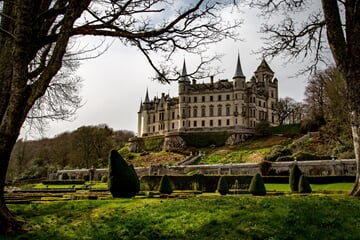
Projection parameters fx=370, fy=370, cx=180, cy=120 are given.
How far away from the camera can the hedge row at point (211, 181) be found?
90.7ft

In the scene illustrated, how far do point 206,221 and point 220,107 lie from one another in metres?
67.4

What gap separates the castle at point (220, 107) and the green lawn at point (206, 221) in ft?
197

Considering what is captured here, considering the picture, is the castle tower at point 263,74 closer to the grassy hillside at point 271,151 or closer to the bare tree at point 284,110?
the bare tree at point 284,110

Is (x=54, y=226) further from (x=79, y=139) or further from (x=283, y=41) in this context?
(x=79, y=139)

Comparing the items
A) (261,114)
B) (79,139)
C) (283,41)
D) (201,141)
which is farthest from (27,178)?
(283,41)

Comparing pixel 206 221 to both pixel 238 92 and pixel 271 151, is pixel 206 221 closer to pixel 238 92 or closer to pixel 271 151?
pixel 271 151

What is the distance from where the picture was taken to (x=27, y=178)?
55625mm

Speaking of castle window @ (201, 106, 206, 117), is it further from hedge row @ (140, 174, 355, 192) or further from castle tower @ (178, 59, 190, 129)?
hedge row @ (140, 174, 355, 192)

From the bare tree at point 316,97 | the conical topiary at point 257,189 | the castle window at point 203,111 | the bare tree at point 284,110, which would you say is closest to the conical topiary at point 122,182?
the conical topiary at point 257,189

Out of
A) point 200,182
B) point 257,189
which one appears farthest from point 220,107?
point 257,189

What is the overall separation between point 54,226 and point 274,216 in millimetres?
4523

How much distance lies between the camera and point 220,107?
74188 mm

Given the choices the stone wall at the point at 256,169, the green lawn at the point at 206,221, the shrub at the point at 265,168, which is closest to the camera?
the green lawn at the point at 206,221

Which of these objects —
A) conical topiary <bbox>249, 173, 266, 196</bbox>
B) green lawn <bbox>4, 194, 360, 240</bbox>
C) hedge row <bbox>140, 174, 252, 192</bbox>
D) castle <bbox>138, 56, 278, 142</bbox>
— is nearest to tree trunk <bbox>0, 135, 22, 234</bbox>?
green lawn <bbox>4, 194, 360, 240</bbox>
